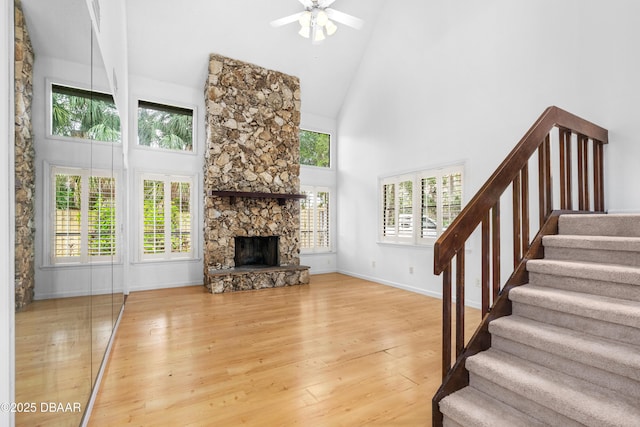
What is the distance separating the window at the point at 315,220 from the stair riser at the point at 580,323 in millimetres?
5495

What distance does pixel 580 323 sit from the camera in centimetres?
190

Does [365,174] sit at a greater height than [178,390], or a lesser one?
greater

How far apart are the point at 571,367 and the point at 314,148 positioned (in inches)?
261

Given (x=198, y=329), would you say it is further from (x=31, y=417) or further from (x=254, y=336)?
(x=31, y=417)

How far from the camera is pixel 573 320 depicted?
1937mm

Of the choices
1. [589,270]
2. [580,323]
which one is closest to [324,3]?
[589,270]

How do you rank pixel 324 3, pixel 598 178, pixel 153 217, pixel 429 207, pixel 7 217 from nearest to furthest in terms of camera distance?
pixel 7 217 → pixel 598 178 → pixel 324 3 → pixel 429 207 → pixel 153 217

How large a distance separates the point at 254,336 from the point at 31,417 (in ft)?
8.21

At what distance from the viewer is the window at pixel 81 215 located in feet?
4.42

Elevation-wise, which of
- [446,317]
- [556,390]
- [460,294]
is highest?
[460,294]

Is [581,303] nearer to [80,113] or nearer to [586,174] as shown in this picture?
[586,174]

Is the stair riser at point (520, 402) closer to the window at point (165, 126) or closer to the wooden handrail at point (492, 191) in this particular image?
the wooden handrail at point (492, 191)

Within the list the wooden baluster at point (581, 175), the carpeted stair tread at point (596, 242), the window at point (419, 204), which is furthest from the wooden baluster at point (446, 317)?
the window at point (419, 204)

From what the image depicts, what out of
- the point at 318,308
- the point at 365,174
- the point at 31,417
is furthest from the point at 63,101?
the point at 365,174
